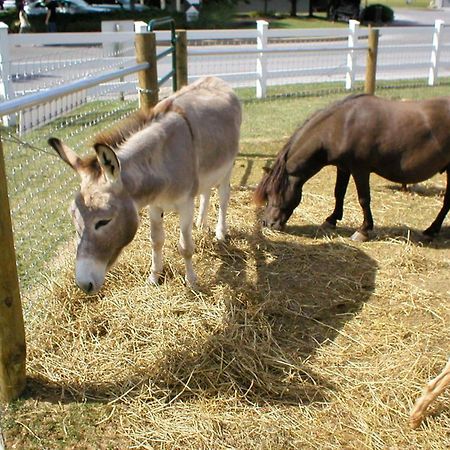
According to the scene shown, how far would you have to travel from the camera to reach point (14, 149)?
26.0 ft

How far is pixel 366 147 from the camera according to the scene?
5.09 metres

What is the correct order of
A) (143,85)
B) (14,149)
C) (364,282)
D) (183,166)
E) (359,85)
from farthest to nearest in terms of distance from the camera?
(359,85), (14,149), (143,85), (364,282), (183,166)

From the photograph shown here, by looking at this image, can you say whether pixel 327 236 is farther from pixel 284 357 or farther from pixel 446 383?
pixel 446 383

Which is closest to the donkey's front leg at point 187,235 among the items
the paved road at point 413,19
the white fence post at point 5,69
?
the white fence post at point 5,69

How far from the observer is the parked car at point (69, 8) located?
27562 mm

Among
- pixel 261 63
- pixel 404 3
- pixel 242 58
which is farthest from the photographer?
pixel 404 3

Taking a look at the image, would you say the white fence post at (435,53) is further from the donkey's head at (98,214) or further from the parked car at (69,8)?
the parked car at (69,8)

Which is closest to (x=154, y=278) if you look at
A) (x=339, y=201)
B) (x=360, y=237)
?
(x=360, y=237)

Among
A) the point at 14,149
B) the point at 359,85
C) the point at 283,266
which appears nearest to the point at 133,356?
the point at 283,266

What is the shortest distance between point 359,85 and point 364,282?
34.9ft

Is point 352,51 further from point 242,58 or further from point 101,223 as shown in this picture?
point 101,223

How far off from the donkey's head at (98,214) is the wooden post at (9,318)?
1.16 ft

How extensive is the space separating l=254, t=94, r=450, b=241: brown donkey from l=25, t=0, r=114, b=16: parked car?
25473mm

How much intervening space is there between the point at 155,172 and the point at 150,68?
182 centimetres
